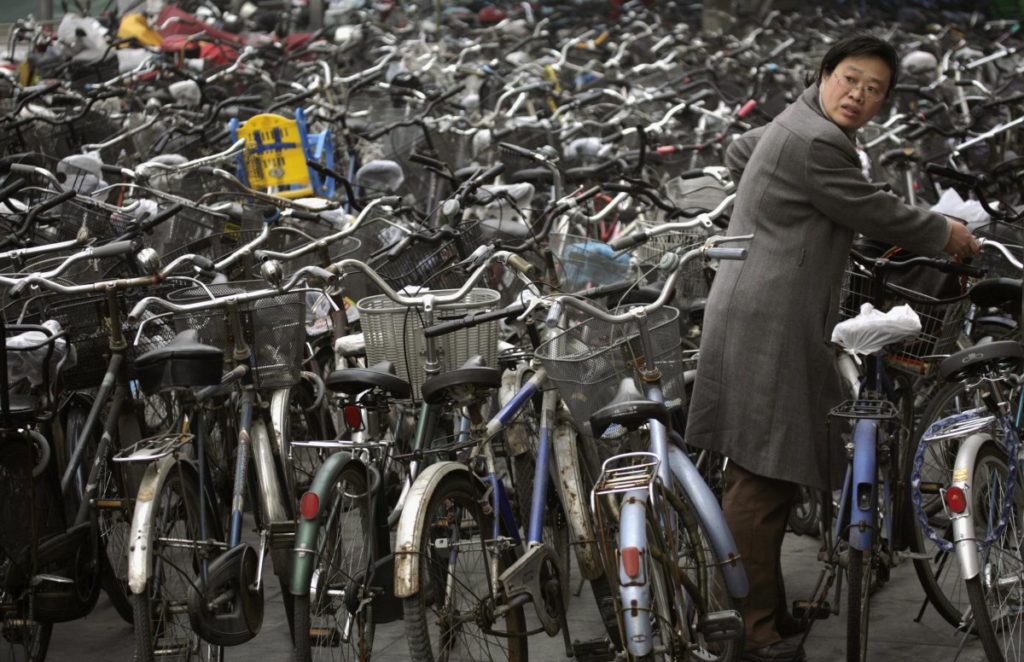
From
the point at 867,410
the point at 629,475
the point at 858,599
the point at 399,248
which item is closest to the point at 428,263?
the point at 399,248

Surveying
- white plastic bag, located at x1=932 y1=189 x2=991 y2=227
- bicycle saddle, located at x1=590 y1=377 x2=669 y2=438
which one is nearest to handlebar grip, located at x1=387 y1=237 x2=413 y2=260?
bicycle saddle, located at x1=590 y1=377 x2=669 y2=438

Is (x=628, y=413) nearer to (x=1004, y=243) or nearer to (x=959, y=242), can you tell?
(x=959, y=242)

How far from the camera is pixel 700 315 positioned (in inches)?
221

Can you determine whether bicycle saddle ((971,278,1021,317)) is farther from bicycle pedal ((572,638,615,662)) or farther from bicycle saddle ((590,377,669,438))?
bicycle pedal ((572,638,615,662))

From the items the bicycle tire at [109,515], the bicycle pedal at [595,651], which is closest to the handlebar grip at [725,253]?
the bicycle pedal at [595,651]

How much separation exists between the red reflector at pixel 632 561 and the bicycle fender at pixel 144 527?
1.42 m

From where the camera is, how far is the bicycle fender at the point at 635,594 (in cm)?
359

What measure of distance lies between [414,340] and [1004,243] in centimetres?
238

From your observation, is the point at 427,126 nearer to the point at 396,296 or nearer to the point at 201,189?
the point at 201,189

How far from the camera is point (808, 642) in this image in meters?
5.05

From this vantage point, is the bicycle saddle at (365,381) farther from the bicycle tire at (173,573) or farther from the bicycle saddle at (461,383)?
the bicycle tire at (173,573)

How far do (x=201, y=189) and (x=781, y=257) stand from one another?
3.98 m

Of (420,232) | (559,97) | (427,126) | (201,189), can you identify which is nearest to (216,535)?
(420,232)

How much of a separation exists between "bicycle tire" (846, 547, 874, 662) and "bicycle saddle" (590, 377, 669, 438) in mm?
780
